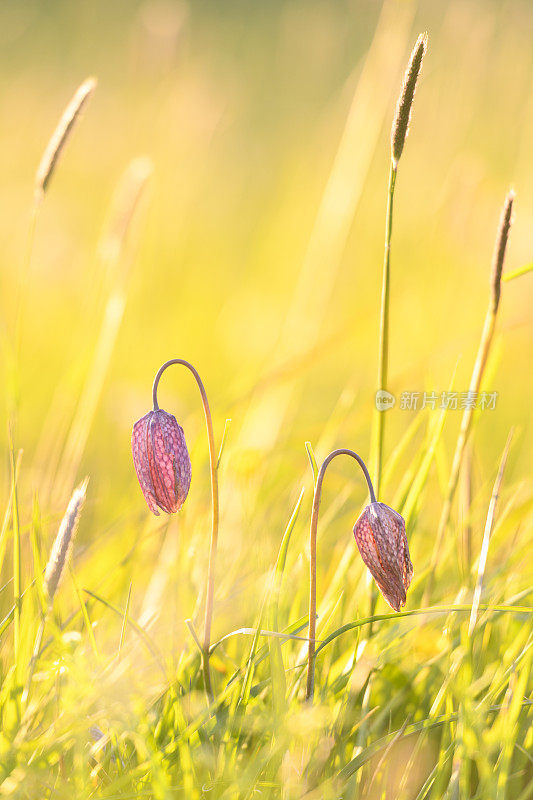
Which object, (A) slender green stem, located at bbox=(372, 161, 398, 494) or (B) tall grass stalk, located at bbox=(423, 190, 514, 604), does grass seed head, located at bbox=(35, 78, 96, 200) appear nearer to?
(A) slender green stem, located at bbox=(372, 161, 398, 494)

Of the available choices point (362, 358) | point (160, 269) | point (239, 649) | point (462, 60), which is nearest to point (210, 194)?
point (160, 269)

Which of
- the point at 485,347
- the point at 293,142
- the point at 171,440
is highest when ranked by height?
the point at 293,142

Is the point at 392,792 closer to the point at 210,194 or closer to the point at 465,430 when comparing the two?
the point at 465,430

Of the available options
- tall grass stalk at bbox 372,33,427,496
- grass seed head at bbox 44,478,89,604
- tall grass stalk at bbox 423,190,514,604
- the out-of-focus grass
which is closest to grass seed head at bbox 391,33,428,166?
tall grass stalk at bbox 372,33,427,496

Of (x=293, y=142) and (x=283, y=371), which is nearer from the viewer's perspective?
(x=283, y=371)

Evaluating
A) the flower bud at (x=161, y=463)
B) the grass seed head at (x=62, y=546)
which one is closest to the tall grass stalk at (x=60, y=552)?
the grass seed head at (x=62, y=546)

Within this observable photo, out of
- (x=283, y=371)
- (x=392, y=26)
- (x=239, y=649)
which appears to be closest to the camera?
(x=239, y=649)

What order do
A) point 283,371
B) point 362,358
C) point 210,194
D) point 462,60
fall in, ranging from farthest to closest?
point 210,194, point 362,358, point 462,60, point 283,371

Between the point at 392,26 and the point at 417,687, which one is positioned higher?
the point at 392,26
